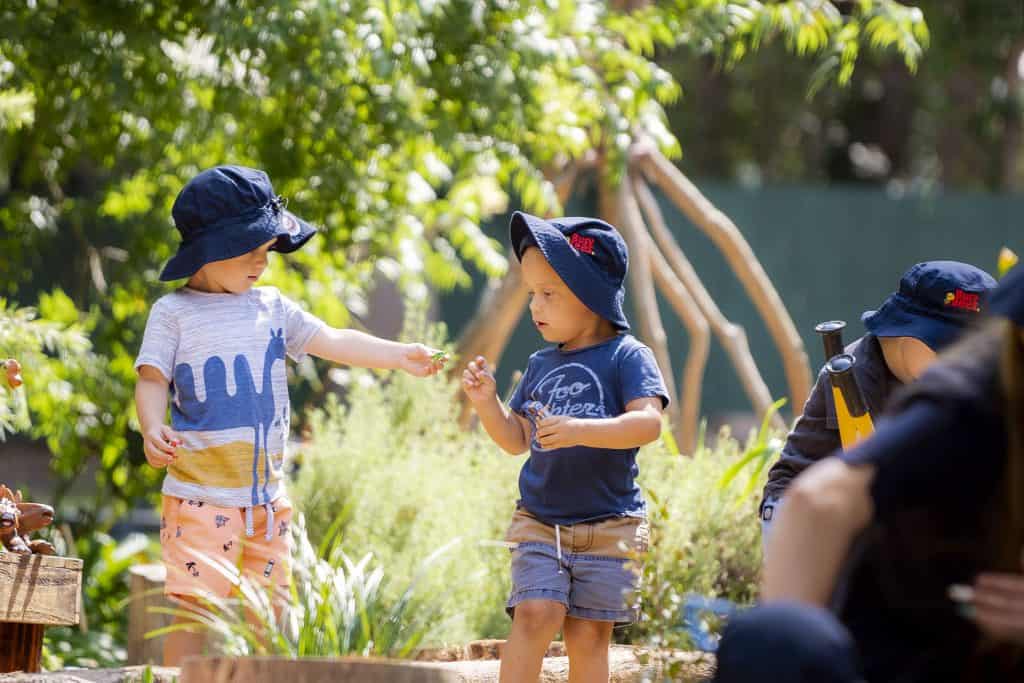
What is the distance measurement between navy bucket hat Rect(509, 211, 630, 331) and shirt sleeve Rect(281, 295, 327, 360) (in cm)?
66

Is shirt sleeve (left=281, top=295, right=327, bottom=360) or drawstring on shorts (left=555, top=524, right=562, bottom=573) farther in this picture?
shirt sleeve (left=281, top=295, right=327, bottom=360)

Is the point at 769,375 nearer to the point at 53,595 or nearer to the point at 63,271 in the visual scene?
the point at 63,271

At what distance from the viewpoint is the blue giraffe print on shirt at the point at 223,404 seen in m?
A: 3.75

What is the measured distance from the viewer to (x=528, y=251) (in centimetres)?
378

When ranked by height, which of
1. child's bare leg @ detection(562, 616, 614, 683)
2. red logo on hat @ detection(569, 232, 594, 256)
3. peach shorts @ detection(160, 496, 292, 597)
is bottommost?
child's bare leg @ detection(562, 616, 614, 683)

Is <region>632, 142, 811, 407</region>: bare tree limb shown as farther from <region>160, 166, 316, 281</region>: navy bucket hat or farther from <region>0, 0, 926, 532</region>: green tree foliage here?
<region>160, 166, 316, 281</region>: navy bucket hat

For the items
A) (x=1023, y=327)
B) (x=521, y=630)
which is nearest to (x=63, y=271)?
(x=521, y=630)

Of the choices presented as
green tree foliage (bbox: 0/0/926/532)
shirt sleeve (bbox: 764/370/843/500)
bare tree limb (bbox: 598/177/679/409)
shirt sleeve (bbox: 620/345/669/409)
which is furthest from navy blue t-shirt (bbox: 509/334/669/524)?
bare tree limb (bbox: 598/177/679/409)

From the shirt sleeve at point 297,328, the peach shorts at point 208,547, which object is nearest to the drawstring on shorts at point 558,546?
the peach shorts at point 208,547

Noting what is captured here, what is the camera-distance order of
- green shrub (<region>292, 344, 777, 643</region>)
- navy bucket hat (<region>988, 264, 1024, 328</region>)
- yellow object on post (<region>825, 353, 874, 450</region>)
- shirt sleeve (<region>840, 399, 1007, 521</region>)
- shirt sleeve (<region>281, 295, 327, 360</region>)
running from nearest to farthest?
shirt sleeve (<region>840, 399, 1007, 521</region>)
navy bucket hat (<region>988, 264, 1024, 328</region>)
yellow object on post (<region>825, 353, 874, 450</region>)
shirt sleeve (<region>281, 295, 327, 360</region>)
green shrub (<region>292, 344, 777, 643</region>)

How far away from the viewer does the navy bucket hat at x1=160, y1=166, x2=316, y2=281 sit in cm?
379

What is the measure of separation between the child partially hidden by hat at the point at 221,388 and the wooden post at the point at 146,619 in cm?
109

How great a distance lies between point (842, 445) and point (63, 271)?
5640 mm

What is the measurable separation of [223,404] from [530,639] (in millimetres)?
1022
